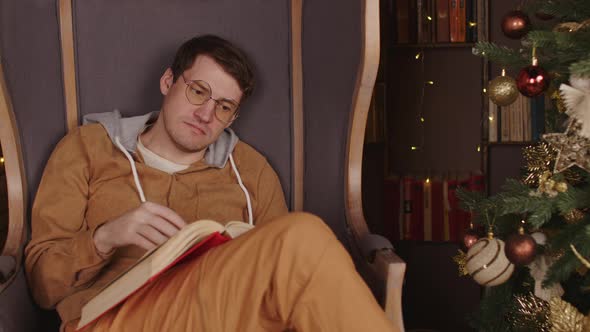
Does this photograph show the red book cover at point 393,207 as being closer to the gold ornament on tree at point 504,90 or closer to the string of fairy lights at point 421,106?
the string of fairy lights at point 421,106

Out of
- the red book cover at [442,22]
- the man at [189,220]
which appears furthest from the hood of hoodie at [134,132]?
the red book cover at [442,22]

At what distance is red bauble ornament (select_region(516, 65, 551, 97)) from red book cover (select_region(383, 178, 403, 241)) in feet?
3.53

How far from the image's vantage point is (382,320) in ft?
2.91

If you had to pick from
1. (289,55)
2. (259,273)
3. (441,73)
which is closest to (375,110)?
(441,73)

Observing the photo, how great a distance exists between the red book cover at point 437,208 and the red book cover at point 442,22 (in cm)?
51

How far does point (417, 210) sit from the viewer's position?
2307 millimetres

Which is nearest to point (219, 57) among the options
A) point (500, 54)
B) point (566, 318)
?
point (500, 54)

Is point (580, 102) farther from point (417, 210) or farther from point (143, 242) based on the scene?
point (417, 210)

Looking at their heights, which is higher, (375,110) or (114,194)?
(375,110)

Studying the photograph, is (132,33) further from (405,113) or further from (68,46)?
(405,113)

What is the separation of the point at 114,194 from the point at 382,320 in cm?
67

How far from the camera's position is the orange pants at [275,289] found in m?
0.88

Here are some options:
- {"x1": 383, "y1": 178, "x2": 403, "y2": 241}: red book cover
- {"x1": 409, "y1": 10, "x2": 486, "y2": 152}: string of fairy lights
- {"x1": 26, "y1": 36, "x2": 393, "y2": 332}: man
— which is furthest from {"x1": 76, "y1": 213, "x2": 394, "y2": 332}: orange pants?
{"x1": 409, "y1": 10, "x2": 486, "y2": 152}: string of fairy lights

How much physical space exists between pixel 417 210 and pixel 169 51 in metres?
1.18
